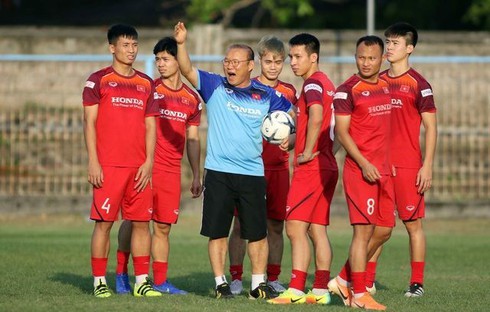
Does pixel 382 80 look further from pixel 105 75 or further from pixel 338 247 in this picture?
pixel 338 247

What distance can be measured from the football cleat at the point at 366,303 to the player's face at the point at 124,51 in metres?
3.21

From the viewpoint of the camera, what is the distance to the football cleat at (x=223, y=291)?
11578mm

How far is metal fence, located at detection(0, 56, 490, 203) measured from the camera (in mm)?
22531

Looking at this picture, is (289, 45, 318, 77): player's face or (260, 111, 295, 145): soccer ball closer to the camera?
(260, 111, 295, 145): soccer ball

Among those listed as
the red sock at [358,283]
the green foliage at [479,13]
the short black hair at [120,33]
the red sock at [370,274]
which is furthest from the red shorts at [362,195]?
the green foliage at [479,13]

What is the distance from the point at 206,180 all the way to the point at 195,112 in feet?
4.44

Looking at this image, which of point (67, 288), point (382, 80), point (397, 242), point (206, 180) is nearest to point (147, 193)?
point (206, 180)

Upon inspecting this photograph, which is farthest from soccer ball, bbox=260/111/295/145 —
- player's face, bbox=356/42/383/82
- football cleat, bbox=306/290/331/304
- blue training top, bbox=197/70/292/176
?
football cleat, bbox=306/290/331/304

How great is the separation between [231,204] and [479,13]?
1837cm

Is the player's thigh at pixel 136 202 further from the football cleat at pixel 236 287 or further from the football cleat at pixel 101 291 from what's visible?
the football cleat at pixel 236 287

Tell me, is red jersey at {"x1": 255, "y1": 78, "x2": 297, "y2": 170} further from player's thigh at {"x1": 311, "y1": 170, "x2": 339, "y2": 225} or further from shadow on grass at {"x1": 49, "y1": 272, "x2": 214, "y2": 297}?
shadow on grass at {"x1": 49, "y1": 272, "x2": 214, "y2": 297}

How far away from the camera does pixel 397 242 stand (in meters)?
19.3

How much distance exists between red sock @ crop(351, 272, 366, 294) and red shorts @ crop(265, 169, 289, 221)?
6.07ft

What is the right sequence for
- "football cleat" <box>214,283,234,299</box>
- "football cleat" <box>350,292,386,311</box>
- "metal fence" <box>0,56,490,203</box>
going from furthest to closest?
"metal fence" <box>0,56,490,203</box> < "football cleat" <box>214,283,234,299</box> < "football cleat" <box>350,292,386,311</box>
